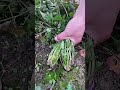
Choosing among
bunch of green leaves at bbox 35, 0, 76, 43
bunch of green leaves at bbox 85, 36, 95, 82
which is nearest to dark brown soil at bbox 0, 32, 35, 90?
bunch of green leaves at bbox 35, 0, 76, 43

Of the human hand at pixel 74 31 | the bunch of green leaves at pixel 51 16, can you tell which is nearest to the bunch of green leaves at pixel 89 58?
the human hand at pixel 74 31

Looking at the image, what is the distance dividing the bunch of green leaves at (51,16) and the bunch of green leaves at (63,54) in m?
0.08

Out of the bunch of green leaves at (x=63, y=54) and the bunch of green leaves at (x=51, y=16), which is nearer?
the bunch of green leaves at (x=63, y=54)

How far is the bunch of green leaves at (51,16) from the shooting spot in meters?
1.89

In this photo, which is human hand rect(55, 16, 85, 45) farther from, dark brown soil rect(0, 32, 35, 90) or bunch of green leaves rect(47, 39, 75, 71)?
dark brown soil rect(0, 32, 35, 90)

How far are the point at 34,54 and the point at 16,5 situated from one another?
1.17 ft

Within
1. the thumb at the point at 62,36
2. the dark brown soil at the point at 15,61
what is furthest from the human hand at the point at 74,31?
the dark brown soil at the point at 15,61

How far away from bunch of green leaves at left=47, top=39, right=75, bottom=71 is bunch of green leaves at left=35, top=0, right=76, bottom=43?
8cm

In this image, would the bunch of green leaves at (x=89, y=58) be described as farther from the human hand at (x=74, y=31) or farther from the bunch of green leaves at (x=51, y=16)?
the bunch of green leaves at (x=51, y=16)

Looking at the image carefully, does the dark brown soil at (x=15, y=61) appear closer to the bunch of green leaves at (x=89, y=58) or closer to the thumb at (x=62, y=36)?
the thumb at (x=62, y=36)

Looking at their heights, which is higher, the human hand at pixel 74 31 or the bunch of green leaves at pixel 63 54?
the human hand at pixel 74 31

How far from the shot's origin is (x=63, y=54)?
5.87 feet

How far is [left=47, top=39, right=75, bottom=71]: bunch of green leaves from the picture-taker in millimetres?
1774

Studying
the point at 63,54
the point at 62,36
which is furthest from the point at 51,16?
the point at 63,54
